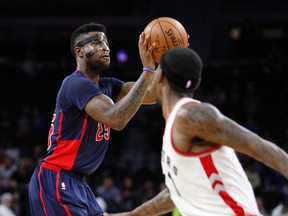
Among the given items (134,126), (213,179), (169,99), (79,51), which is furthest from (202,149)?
(134,126)

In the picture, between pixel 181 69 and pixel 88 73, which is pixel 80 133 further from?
pixel 181 69

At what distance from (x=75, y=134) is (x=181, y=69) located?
173cm

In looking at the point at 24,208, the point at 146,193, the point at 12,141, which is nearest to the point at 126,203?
the point at 146,193

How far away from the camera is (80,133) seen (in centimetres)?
525

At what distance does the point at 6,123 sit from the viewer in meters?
16.6

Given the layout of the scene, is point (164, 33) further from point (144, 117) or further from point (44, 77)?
point (44, 77)

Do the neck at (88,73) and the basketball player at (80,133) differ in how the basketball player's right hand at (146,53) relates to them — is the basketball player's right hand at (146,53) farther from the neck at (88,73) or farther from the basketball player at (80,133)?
the neck at (88,73)

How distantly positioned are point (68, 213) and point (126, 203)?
7.56 metres

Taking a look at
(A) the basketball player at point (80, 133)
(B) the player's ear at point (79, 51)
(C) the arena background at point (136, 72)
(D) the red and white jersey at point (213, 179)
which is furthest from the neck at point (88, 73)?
(C) the arena background at point (136, 72)

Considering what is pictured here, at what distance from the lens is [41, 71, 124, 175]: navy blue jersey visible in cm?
523

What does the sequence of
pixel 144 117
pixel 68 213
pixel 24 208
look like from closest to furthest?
pixel 68 213
pixel 24 208
pixel 144 117

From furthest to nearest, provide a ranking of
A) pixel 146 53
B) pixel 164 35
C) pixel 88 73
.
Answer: pixel 88 73, pixel 164 35, pixel 146 53

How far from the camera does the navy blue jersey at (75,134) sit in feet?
17.1

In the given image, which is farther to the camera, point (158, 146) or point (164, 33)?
point (158, 146)
